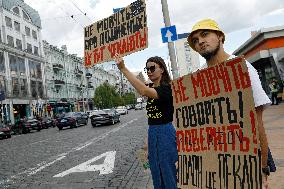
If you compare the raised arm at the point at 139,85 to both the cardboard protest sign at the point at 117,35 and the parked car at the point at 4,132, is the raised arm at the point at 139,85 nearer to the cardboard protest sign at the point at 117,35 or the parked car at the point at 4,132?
the cardboard protest sign at the point at 117,35

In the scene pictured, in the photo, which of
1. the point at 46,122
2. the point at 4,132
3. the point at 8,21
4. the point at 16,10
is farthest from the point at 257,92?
the point at 16,10

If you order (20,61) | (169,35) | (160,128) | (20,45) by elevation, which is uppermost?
(20,45)

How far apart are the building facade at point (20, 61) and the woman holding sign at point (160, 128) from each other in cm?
4725

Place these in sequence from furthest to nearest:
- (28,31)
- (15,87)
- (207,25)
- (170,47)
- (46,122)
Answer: (28,31) → (15,87) → (46,122) → (170,47) → (207,25)

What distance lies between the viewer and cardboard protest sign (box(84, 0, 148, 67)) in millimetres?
4898

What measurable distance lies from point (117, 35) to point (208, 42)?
94.5 inches

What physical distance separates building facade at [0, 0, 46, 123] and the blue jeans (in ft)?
155

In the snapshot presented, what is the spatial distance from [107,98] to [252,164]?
99713mm

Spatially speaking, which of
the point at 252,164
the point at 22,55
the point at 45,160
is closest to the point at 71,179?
the point at 45,160

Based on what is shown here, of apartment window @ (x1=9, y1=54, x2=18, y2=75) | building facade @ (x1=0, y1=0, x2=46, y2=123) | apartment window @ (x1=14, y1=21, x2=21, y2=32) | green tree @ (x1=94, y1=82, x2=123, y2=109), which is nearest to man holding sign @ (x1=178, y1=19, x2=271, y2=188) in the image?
building facade @ (x1=0, y1=0, x2=46, y2=123)

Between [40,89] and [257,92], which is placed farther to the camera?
[40,89]

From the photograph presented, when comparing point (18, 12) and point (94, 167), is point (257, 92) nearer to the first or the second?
point (94, 167)

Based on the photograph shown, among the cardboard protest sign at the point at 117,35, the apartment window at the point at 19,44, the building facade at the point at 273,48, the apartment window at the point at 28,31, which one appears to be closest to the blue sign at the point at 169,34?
the cardboard protest sign at the point at 117,35

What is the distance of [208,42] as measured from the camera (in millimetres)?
2881
